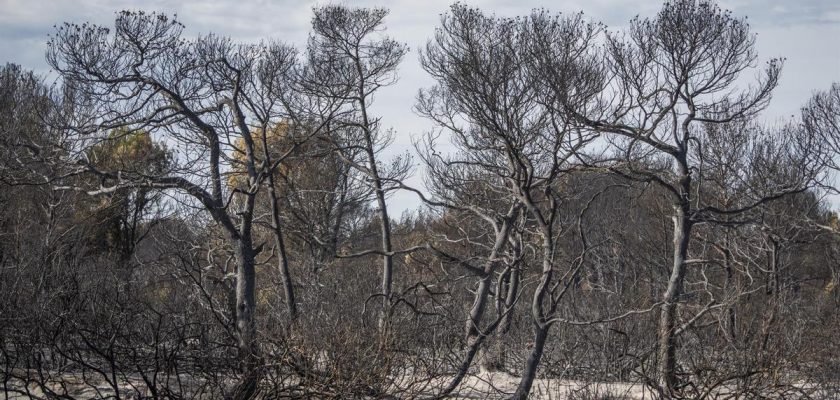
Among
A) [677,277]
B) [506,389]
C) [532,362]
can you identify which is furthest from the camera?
[506,389]

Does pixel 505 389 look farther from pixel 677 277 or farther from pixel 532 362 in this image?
pixel 532 362

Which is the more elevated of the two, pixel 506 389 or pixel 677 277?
pixel 677 277

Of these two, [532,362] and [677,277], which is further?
[677,277]

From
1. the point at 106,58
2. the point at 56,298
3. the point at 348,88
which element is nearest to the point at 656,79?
the point at 348,88

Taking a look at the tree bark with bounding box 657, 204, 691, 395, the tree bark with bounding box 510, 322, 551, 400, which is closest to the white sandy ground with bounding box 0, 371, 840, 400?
the tree bark with bounding box 510, 322, 551, 400

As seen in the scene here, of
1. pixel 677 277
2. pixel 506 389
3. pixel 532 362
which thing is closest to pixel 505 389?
pixel 506 389

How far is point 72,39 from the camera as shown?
12383mm

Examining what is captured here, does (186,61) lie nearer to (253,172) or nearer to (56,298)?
(253,172)

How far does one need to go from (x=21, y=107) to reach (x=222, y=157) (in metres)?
7.11

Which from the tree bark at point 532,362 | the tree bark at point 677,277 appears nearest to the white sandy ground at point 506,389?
the tree bark at point 532,362

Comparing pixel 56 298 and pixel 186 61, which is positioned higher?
pixel 186 61

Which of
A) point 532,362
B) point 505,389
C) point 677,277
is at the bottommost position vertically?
Result: point 505,389

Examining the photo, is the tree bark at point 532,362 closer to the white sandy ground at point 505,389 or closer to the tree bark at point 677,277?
the white sandy ground at point 505,389

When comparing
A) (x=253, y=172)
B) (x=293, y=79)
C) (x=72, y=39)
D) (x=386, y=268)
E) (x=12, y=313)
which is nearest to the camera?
(x=72, y=39)
